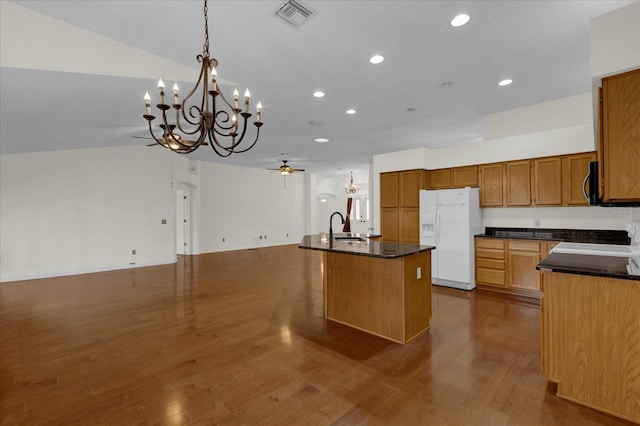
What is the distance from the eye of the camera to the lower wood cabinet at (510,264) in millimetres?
4398

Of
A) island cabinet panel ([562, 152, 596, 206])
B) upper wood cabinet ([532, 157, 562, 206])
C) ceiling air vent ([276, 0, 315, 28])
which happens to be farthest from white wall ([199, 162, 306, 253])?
island cabinet panel ([562, 152, 596, 206])

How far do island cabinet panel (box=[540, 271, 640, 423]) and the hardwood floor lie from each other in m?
0.12

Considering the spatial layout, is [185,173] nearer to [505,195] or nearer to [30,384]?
[30,384]

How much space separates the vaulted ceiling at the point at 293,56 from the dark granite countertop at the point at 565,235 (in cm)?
210

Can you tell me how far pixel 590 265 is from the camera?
2098 millimetres

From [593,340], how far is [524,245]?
2896 millimetres

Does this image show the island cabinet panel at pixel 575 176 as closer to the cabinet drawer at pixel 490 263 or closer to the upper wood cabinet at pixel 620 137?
the cabinet drawer at pixel 490 263

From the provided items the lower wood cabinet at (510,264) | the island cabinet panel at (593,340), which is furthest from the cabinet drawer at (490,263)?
the island cabinet panel at (593,340)

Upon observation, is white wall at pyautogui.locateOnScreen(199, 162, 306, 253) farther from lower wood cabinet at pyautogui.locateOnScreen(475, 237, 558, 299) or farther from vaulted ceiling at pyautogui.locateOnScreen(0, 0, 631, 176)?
lower wood cabinet at pyautogui.locateOnScreen(475, 237, 558, 299)

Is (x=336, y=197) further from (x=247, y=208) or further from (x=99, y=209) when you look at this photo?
(x=99, y=209)

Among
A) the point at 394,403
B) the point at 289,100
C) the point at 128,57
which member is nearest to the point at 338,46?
the point at 289,100

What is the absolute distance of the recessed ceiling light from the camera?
260cm

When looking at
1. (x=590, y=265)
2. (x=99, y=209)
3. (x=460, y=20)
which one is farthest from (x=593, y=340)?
(x=99, y=209)

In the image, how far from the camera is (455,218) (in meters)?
4.99
